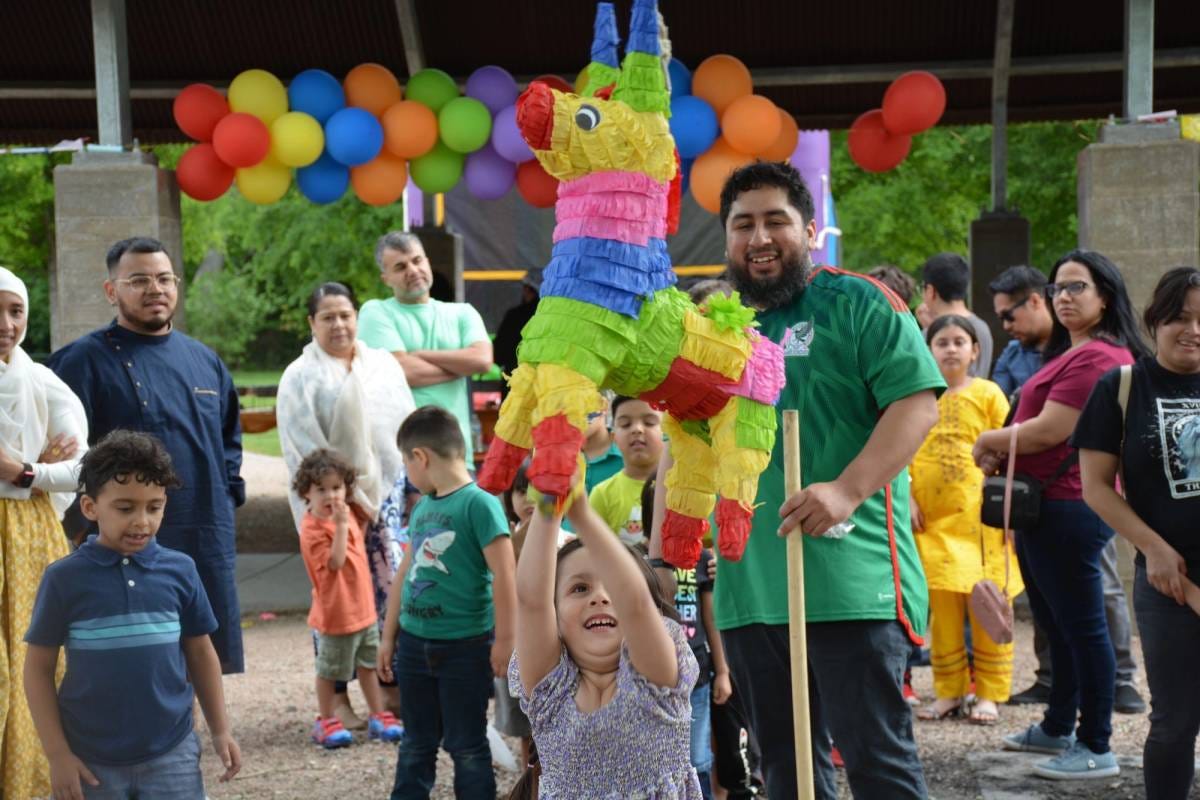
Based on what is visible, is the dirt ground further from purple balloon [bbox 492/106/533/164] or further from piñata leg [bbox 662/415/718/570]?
purple balloon [bbox 492/106/533/164]

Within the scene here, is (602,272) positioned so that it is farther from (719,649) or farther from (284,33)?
(284,33)

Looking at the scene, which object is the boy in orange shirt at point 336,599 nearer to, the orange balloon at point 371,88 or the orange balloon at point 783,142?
the orange balloon at point 371,88

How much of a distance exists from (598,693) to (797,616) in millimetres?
408

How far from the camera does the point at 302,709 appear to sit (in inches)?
246

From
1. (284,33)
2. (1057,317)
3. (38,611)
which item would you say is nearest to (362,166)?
(284,33)

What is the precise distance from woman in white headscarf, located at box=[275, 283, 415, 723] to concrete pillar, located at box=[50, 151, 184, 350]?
2.13 metres

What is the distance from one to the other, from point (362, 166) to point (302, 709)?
12.0ft

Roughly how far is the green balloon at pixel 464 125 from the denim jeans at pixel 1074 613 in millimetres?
4495

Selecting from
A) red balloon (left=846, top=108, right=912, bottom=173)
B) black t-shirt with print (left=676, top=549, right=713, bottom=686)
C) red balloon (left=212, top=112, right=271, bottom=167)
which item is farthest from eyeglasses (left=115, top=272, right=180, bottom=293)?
red balloon (left=846, top=108, right=912, bottom=173)

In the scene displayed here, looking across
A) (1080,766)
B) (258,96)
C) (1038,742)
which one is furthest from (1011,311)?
(258,96)

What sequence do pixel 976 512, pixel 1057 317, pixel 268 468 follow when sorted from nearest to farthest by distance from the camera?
pixel 1057 317
pixel 976 512
pixel 268 468

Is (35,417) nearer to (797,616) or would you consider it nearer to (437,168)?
(797,616)

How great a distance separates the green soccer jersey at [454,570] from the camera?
425 cm

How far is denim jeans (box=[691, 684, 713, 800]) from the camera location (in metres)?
4.05
